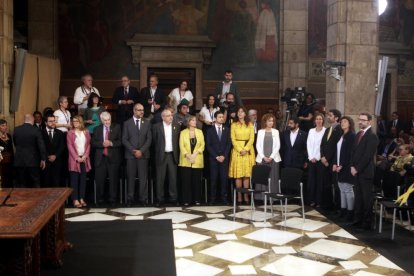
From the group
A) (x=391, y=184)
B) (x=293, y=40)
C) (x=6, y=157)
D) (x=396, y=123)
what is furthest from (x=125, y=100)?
(x=396, y=123)

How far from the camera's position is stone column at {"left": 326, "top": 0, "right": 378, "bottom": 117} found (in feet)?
29.5

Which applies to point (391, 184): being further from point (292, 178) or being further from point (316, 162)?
point (316, 162)

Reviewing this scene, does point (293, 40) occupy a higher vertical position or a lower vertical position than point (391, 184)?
higher

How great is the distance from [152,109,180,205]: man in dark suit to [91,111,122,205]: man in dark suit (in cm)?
66

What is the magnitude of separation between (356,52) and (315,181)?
92.5 inches

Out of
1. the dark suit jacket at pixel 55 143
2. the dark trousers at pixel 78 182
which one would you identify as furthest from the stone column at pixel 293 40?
the dark suit jacket at pixel 55 143

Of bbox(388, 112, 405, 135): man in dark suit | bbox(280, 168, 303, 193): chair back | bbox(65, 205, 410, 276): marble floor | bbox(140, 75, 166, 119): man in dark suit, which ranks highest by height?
bbox(140, 75, 166, 119): man in dark suit

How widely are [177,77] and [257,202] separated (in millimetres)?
5886

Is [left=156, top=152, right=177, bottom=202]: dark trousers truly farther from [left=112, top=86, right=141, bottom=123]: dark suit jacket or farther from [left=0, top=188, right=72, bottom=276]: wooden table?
[left=0, top=188, right=72, bottom=276]: wooden table

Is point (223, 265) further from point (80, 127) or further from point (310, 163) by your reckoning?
point (80, 127)

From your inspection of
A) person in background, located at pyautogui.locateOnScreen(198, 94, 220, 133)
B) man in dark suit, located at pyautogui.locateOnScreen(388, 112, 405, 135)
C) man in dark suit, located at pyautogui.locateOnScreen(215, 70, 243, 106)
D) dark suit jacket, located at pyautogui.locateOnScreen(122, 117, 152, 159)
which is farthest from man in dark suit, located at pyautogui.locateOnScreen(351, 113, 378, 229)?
man in dark suit, located at pyautogui.locateOnScreen(388, 112, 405, 135)

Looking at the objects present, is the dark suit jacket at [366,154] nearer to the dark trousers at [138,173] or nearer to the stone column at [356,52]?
the stone column at [356,52]

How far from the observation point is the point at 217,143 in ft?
29.0

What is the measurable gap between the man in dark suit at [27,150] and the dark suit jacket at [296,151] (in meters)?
3.98
